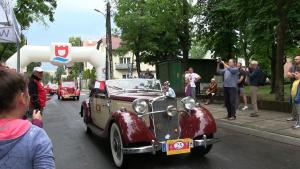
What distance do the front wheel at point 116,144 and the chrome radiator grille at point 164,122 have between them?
0.66 m

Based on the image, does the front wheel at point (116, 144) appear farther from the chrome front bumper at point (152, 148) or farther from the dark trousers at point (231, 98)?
the dark trousers at point (231, 98)

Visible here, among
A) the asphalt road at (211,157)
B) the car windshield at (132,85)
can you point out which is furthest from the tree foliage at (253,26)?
the car windshield at (132,85)

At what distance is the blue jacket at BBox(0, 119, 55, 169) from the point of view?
204cm

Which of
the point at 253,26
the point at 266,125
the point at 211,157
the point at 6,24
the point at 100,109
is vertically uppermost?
the point at 253,26

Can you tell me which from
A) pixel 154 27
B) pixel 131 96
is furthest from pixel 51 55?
pixel 131 96

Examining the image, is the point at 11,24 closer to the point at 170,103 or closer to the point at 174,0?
the point at 170,103

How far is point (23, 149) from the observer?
207cm

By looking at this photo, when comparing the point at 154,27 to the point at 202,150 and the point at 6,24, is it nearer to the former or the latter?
the point at 6,24

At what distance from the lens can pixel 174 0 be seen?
26.0 m

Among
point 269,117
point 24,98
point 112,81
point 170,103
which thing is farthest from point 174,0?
point 24,98

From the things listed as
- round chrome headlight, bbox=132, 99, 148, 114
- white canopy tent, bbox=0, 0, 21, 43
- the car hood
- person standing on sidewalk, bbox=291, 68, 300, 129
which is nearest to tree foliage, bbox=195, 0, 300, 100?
person standing on sidewalk, bbox=291, 68, 300, 129

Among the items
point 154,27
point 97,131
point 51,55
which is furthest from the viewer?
point 154,27

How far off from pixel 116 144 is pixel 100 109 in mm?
2119

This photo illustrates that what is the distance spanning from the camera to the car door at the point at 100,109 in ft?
27.6
